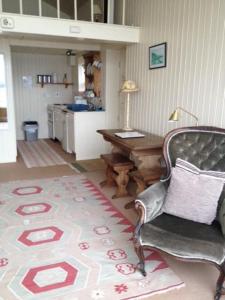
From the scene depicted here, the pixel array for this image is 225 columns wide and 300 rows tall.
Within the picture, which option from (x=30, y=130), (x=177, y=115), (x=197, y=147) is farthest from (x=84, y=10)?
(x=197, y=147)

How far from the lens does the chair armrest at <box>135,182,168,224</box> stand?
194 centimetres

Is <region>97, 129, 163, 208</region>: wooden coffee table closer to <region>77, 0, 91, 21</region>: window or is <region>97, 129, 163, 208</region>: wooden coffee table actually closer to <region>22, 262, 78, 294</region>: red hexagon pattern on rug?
<region>22, 262, 78, 294</region>: red hexagon pattern on rug

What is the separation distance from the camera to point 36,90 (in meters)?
6.95

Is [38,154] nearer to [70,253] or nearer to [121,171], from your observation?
[121,171]

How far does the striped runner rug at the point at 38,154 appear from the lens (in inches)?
193

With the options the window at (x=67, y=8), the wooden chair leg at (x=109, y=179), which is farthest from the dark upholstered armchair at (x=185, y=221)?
the window at (x=67, y=8)

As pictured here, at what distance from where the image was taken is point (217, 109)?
8.45ft

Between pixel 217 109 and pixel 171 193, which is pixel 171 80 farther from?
pixel 171 193

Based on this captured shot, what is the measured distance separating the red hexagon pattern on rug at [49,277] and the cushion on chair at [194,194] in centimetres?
85

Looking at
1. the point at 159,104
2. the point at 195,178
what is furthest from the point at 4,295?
the point at 159,104

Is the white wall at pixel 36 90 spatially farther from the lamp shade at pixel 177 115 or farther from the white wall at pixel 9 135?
the lamp shade at pixel 177 115

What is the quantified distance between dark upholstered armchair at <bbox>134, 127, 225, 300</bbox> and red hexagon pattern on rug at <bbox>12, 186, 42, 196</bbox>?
1.91 m

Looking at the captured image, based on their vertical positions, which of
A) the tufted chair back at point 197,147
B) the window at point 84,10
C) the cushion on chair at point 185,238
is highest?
the window at point 84,10

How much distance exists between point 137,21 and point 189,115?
1890mm
